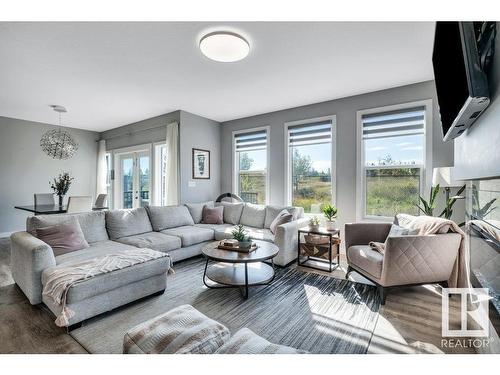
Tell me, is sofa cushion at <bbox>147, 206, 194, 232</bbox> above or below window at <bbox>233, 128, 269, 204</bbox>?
below

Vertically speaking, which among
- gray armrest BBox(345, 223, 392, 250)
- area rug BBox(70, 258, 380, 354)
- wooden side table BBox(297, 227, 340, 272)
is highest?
gray armrest BBox(345, 223, 392, 250)

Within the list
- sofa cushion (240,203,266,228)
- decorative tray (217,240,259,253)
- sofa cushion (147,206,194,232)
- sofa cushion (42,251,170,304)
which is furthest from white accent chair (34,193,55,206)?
decorative tray (217,240,259,253)

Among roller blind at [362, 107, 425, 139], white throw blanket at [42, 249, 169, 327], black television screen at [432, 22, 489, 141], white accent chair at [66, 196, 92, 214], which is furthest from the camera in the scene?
white accent chair at [66, 196, 92, 214]

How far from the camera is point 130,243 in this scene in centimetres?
311

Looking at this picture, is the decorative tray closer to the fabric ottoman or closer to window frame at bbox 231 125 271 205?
the fabric ottoman

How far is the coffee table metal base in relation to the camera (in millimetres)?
2512

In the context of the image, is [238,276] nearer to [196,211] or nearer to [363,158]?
[196,211]

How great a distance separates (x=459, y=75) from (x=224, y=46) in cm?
189

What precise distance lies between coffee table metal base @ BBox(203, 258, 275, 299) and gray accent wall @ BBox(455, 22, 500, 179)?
1963 millimetres

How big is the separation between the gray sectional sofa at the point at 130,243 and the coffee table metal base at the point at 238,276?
455mm

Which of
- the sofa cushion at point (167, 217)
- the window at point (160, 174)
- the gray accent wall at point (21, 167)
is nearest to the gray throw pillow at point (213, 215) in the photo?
the sofa cushion at point (167, 217)

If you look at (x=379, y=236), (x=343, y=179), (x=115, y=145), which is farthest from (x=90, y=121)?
(x=379, y=236)

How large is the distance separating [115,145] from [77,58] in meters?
4.00

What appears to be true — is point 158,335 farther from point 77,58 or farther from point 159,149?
point 159,149
